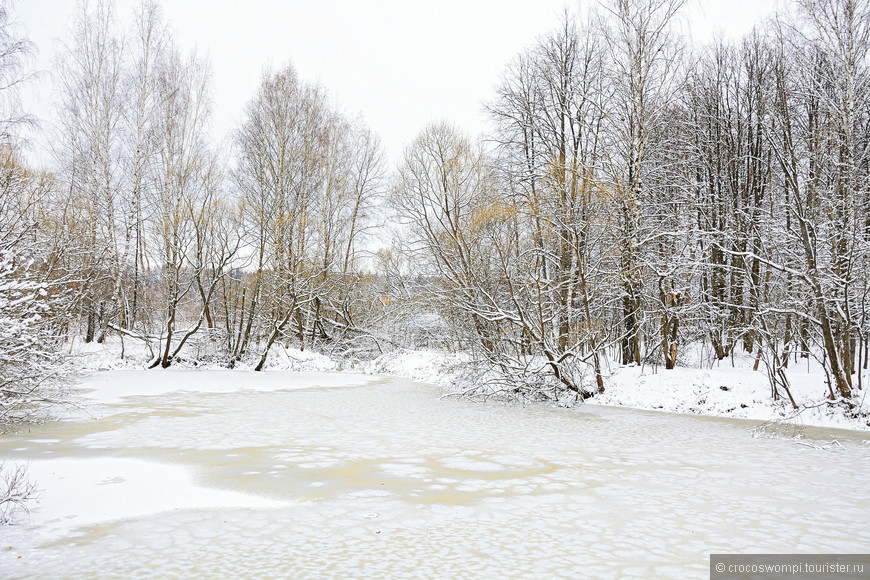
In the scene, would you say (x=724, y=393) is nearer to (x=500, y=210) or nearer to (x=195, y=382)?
(x=500, y=210)

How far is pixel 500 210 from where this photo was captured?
1439 centimetres

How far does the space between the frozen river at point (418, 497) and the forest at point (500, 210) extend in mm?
2508

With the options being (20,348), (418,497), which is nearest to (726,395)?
(418,497)

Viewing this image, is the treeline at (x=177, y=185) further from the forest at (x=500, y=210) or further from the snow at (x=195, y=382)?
the snow at (x=195, y=382)

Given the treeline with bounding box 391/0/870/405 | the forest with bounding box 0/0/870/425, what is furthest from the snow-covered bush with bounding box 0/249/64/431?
the treeline with bounding box 391/0/870/405

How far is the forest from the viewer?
36.0ft

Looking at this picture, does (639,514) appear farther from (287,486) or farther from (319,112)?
(319,112)

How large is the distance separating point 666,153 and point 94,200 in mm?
18770

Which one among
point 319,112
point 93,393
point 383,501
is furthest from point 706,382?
point 319,112

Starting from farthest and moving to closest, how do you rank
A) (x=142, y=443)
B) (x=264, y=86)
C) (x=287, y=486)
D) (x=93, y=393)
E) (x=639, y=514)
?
(x=264, y=86), (x=93, y=393), (x=142, y=443), (x=287, y=486), (x=639, y=514)

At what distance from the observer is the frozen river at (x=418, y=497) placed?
13.5 ft

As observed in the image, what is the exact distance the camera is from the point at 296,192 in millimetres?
22812

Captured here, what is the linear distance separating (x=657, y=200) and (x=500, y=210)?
5956mm

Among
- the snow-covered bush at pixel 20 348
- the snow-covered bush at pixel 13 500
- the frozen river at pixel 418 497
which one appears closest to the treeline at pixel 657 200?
the frozen river at pixel 418 497
